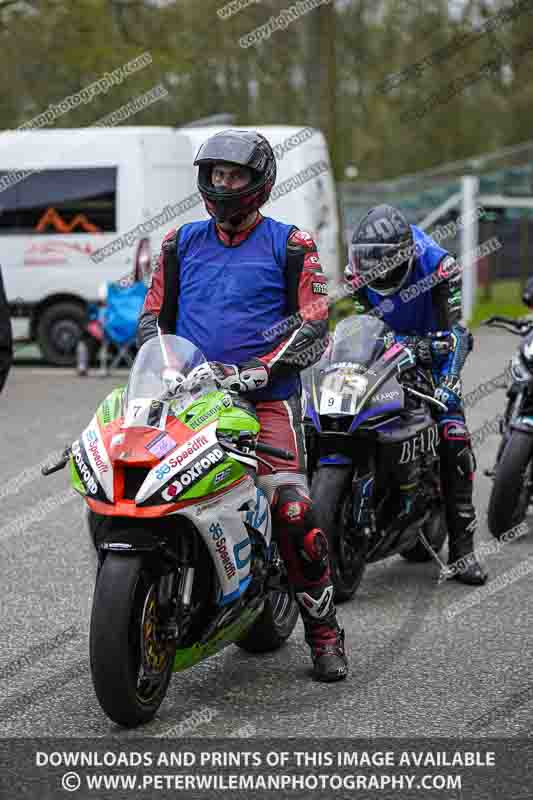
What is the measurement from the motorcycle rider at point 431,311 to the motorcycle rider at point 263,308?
1535 millimetres

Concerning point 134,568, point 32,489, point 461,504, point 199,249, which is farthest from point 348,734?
point 32,489

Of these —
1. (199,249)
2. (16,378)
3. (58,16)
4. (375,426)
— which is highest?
(58,16)

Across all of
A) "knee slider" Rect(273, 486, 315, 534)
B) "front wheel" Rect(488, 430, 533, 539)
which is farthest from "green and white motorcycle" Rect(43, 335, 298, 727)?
"front wheel" Rect(488, 430, 533, 539)

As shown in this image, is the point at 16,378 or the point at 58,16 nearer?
the point at 16,378

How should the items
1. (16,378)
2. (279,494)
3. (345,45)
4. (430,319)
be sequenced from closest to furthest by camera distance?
(279,494)
(430,319)
(16,378)
(345,45)

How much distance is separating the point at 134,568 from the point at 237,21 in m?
27.8

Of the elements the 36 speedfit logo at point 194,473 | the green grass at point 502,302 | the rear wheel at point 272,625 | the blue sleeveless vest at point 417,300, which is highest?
the blue sleeveless vest at point 417,300

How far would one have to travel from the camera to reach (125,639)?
14.5 feet

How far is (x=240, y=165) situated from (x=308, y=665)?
1.87m

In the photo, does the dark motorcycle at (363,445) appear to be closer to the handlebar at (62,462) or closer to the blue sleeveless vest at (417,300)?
the blue sleeveless vest at (417,300)

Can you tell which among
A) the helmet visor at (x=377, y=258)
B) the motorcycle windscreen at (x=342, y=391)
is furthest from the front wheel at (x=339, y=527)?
the helmet visor at (x=377, y=258)

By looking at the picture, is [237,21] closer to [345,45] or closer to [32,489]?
[345,45]

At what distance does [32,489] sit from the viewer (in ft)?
31.7

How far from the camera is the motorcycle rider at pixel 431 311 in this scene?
675 cm
